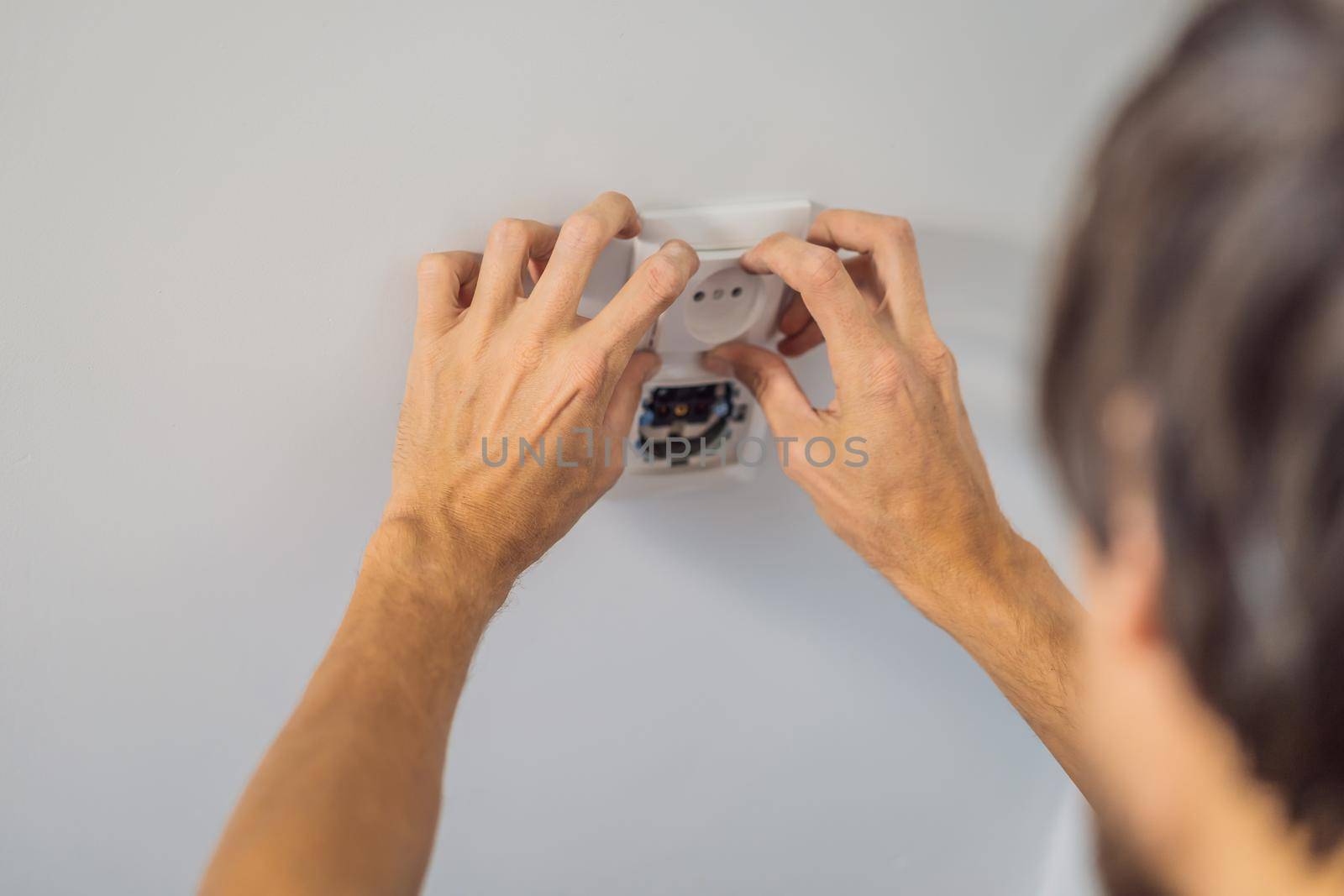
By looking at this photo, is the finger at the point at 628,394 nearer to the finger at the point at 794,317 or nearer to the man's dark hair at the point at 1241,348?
the finger at the point at 794,317

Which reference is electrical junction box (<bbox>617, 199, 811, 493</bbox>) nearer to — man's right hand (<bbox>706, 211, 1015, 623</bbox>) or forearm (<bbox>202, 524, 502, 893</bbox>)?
man's right hand (<bbox>706, 211, 1015, 623</bbox>)

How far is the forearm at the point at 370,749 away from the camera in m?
0.38

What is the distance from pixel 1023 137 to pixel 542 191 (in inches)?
10.8

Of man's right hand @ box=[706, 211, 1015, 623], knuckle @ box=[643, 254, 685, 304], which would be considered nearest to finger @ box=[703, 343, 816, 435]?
man's right hand @ box=[706, 211, 1015, 623]

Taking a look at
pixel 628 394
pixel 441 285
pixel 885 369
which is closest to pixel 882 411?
pixel 885 369

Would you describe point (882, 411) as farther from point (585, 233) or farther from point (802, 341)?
point (585, 233)

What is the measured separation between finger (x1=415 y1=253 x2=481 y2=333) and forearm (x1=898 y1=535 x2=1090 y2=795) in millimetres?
313

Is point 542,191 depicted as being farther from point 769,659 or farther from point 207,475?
point 769,659

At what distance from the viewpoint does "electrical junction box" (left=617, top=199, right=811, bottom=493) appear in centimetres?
51

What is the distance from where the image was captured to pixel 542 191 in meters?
0.48

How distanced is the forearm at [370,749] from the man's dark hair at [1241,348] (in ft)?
0.98

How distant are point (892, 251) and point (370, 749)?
0.35 m

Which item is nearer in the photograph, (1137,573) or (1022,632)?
(1137,573)

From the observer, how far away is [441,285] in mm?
475
